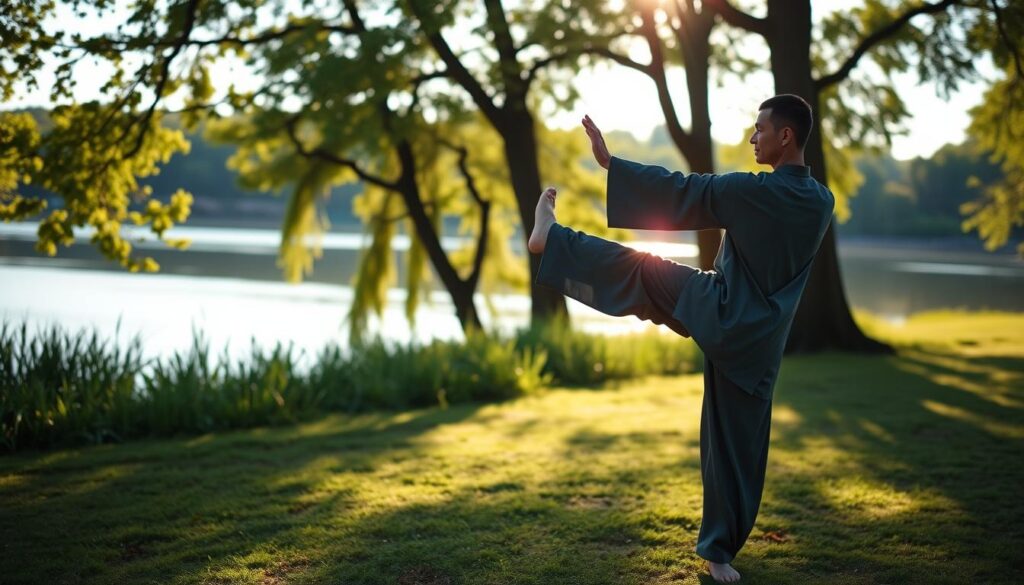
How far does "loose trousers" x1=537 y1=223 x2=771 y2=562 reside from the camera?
3.43 m

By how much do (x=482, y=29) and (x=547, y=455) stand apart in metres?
6.42

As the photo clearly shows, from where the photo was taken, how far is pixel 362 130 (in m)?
11.0

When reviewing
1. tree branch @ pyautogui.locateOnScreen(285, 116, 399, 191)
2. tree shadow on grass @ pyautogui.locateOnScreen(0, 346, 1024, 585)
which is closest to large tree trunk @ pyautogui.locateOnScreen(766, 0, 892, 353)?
tree shadow on grass @ pyautogui.locateOnScreen(0, 346, 1024, 585)

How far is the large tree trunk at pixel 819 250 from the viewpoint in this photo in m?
10.6

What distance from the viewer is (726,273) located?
337cm

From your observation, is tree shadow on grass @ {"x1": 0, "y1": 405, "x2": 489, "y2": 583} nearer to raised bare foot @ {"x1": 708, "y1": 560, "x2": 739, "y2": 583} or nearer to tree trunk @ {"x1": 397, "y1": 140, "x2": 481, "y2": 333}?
raised bare foot @ {"x1": 708, "y1": 560, "x2": 739, "y2": 583}

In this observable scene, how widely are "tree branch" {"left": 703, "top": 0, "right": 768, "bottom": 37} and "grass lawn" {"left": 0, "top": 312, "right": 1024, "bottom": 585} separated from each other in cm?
540

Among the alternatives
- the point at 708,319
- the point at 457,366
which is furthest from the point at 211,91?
the point at 708,319

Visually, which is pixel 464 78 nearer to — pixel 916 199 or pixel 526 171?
pixel 526 171

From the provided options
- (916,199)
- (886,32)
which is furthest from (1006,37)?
(916,199)

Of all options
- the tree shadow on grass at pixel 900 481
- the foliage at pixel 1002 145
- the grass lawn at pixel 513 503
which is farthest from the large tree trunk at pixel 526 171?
the foliage at pixel 1002 145

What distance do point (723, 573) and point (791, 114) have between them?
191cm

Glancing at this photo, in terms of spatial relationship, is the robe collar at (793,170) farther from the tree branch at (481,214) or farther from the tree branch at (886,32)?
the tree branch at (481,214)

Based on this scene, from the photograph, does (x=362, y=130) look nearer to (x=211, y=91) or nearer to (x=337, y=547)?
(x=211, y=91)
